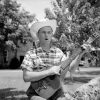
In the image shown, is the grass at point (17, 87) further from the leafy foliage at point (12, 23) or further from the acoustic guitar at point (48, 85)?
the leafy foliage at point (12, 23)

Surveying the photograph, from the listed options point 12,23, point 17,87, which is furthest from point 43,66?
point 12,23

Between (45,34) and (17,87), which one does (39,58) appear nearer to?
(45,34)

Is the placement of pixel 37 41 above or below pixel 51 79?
above

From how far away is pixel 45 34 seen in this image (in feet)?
8.99

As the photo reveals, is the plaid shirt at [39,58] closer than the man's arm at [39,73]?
No

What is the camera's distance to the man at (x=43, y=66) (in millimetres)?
2598

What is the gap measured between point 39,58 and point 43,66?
9cm

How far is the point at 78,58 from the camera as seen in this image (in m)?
2.71

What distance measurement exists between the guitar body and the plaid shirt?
0.14m

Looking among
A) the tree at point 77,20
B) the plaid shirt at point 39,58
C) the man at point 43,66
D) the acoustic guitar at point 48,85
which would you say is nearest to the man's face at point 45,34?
the man at point 43,66

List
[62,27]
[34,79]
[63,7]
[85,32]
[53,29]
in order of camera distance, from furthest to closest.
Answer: [63,7], [62,27], [85,32], [53,29], [34,79]

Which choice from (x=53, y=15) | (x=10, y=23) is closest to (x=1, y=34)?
(x=10, y=23)

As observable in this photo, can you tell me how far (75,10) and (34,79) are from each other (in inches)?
299

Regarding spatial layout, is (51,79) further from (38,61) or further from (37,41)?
(37,41)
